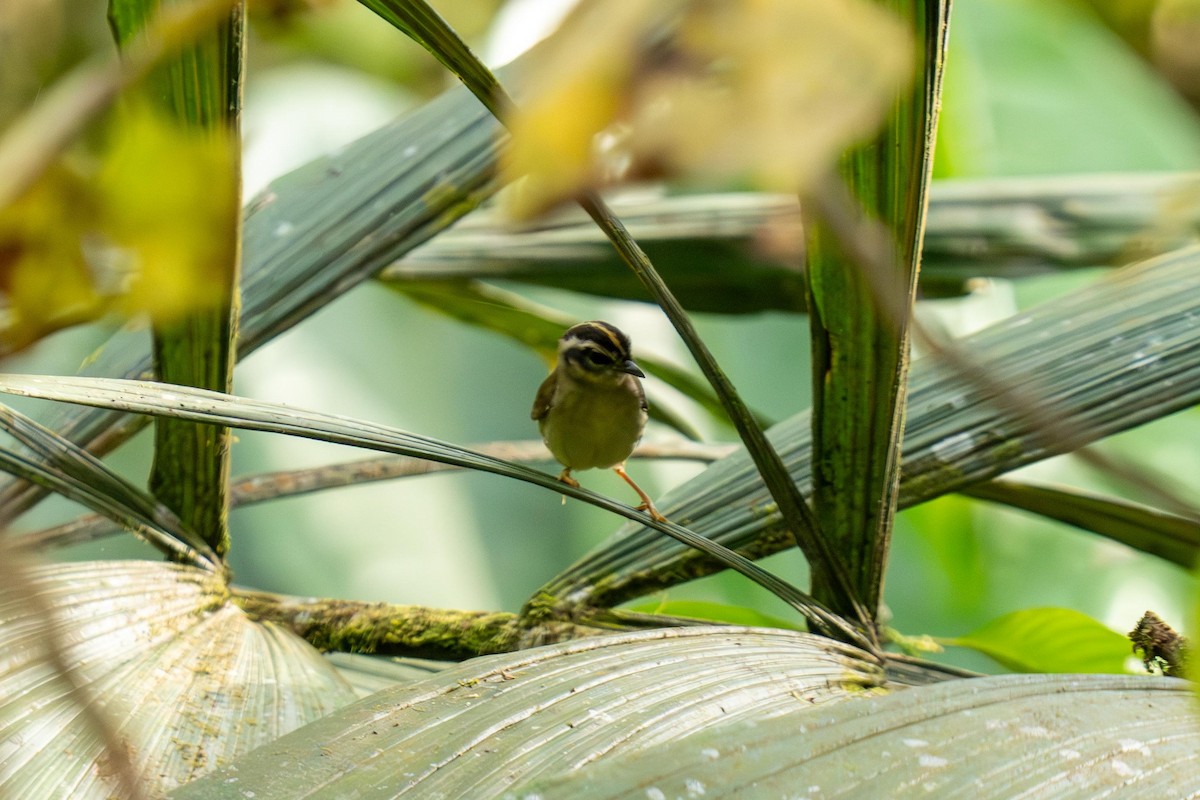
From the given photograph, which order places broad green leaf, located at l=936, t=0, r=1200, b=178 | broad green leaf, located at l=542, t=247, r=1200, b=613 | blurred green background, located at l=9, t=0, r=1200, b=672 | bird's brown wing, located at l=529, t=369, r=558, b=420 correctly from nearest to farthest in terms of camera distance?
1. broad green leaf, located at l=542, t=247, r=1200, b=613
2. bird's brown wing, located at l=529, t=369, r=558, b=420
3. blurred green background, located at l=9, t=0, r=1200, b=672
4. broad green leaf, located at l=936, t=0, r=1200, b=178

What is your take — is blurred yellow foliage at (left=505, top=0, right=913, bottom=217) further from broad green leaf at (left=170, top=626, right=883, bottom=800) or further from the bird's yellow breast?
the bird's yellow breast

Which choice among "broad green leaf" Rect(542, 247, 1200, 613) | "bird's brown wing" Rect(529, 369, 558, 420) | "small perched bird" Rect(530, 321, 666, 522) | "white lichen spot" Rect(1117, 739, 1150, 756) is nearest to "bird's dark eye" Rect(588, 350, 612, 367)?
"small perched bird" Rect(530, 321, 666, 522)

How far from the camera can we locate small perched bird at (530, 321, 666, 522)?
132 cm

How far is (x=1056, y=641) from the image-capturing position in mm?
973

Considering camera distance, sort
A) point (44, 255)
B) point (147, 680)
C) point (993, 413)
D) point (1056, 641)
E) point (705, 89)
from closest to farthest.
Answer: point (705, 89), point (44, 255), point (147, 680), point (993, 413), point (1056, 641)

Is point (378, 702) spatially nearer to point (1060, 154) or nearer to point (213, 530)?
point (213, 530)

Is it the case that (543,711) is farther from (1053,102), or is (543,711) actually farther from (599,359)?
(1053,102)

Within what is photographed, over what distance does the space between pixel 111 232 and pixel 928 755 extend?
0.45m

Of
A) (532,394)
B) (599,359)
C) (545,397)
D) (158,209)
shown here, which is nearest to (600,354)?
(599,359)

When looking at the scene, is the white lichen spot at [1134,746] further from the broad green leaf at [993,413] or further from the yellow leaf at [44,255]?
the yellow leaf at [44,255]

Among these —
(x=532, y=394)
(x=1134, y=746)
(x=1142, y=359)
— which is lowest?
(x=1134, y=746)

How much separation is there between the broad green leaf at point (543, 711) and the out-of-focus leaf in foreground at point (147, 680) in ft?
0.51

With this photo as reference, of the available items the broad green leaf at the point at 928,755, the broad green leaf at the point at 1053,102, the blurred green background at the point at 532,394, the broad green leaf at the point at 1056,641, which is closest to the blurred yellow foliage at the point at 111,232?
the broad green leaf at the point at 928,755

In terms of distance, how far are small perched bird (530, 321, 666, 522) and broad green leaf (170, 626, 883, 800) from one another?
0.71 meters
